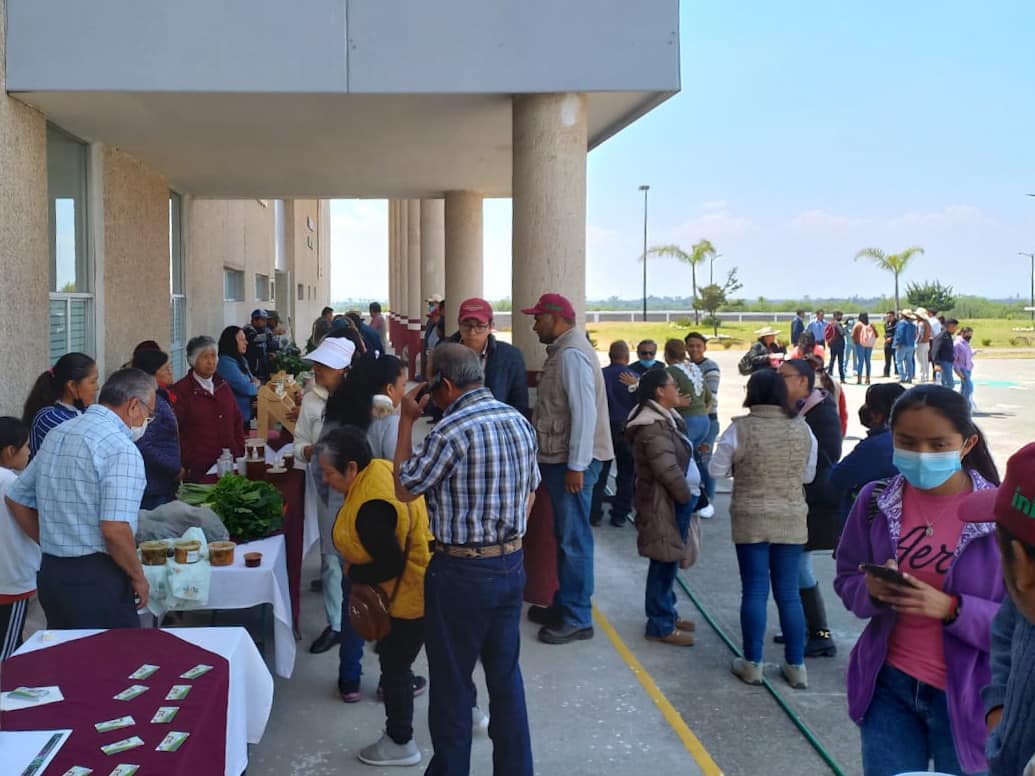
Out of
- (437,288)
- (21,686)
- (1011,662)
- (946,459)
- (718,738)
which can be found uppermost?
(437,288)

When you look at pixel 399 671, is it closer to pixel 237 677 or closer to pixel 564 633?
pixel 237 677

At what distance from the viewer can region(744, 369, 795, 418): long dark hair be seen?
524cm

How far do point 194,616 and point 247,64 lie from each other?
394cm

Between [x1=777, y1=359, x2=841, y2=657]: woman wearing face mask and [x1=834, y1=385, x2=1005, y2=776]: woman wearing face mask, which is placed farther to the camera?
[x1=777, y1=359, x2=841, y2=657]: woman wearing face mask

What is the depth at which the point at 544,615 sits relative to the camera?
6363 mm

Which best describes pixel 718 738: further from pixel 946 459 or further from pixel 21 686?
pixel 21 686

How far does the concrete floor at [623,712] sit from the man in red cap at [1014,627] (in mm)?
2446

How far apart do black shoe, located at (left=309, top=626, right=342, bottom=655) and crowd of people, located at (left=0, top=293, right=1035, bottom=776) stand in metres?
0.02

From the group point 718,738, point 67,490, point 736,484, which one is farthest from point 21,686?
point 736,484

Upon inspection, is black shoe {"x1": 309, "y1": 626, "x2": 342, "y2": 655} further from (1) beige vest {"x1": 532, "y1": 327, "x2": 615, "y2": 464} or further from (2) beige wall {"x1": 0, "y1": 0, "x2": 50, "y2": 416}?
(2) beige wall {"x1": 0, "y1": 0, "x2": 50, "y2": 416}

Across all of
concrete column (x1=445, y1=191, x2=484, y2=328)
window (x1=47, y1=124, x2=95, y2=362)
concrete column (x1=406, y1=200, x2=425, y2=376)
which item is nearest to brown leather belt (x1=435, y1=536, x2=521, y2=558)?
window (x1=47, y1=124, x2=95, y2=362)

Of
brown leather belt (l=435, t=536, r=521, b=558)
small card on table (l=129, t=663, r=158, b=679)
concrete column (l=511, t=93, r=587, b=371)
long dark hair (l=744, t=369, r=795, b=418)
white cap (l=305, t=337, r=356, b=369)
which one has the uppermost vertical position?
concrete column (l=511, t=93, r=587, b=371)

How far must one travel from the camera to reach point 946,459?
2867 millimetres

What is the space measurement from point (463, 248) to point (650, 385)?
7.59m
